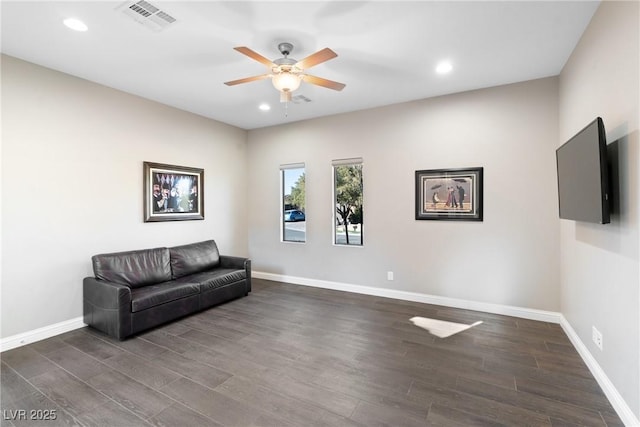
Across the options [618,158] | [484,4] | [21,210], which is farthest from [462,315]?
[21,210]

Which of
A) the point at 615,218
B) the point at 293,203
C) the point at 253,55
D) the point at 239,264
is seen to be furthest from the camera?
the point at 293,203

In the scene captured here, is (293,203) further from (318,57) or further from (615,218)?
(615,218)

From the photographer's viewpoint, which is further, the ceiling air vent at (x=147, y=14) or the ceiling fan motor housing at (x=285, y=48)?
the ceiling fan motor housing at (x=285, y=48)

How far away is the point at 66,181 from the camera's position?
11.4 feet

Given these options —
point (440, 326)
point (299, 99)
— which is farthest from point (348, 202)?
point (440, 326)

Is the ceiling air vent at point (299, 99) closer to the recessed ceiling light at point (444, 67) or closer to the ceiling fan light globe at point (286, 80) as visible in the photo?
the ceiling fan light globe at point (286, 80)

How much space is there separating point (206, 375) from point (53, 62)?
11.8 feet

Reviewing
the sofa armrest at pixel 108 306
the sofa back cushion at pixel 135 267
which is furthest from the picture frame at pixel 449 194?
the sofa armrest at pixel 108 306

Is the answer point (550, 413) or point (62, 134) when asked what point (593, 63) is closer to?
point (550, 413)

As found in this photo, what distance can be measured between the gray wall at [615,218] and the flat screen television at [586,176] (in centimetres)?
11

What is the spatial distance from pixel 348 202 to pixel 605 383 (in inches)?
142

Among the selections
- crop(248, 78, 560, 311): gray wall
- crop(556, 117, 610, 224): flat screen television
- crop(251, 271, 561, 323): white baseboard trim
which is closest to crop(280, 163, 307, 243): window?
crop(248, 78, 560, 311): gray wall

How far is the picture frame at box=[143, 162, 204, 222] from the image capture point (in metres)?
4.31

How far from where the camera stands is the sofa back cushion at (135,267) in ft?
11.7
